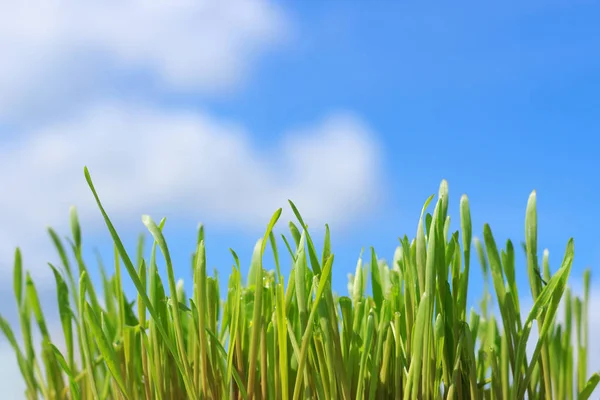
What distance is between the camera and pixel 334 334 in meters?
0.84

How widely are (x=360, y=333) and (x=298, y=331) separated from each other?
0.10 m

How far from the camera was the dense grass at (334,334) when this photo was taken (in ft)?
2.72

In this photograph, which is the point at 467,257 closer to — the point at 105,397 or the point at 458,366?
the point at 458,366

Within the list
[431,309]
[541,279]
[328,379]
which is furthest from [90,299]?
[541,279]

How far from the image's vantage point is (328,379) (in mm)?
846

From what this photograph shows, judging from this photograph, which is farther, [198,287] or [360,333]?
[360,333]

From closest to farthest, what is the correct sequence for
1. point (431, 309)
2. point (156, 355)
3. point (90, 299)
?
point (431, 309) → point (156, 355) → point (90, 299)

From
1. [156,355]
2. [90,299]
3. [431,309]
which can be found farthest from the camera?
[90,299]

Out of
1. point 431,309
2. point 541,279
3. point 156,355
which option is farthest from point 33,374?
point 541,279

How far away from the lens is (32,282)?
105 centimetres

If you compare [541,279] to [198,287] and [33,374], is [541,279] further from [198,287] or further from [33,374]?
[33,374]

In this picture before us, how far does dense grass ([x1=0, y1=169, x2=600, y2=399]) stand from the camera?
829 millimetres

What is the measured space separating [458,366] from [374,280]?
0.20 metres

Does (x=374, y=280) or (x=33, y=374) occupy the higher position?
(x=374, y=280)
